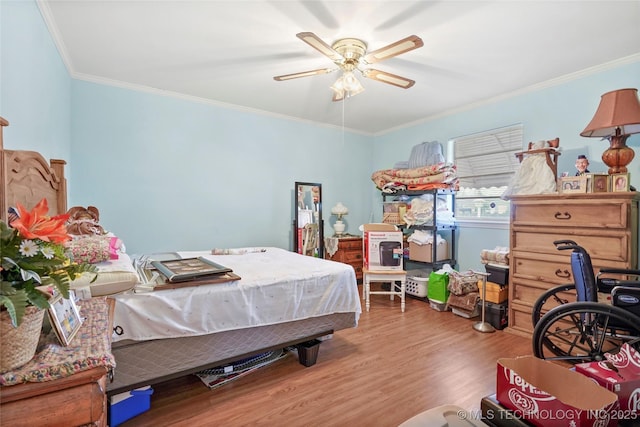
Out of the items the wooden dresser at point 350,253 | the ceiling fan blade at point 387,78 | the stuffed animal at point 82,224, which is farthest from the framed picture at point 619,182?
the stuffed animal at point 82,224

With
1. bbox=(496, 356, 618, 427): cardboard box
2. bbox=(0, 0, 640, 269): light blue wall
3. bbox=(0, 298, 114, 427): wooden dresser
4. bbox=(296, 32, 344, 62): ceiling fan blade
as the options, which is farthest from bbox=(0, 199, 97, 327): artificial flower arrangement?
bbox=(296, 32, 344, 62): ceiling fan blade

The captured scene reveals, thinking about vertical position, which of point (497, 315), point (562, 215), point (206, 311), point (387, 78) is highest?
point (387, 78)

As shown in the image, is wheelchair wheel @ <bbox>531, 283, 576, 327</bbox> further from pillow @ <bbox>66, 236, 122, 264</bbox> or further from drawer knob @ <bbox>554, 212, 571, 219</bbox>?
pillow @ <bbox>66, 236, 122, 264</bbox>

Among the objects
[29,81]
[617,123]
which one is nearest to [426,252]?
[617,123]

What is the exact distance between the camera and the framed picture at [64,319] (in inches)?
34.0

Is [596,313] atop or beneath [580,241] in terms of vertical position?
beneath

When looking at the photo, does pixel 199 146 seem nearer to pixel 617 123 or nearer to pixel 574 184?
pixel 574 184

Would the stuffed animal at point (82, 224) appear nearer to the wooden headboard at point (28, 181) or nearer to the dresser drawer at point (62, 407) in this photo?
the wooden headboard at point (28, 181)

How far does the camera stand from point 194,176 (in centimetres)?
367

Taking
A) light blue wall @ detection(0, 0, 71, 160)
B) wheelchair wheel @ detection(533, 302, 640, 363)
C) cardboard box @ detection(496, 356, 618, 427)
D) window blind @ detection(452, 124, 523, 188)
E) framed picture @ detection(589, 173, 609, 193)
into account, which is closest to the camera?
cardboard box @ detection(496, 356, 618, 427)

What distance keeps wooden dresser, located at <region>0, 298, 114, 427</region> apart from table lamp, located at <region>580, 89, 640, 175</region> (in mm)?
3366

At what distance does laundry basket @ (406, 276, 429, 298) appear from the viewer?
3.92m

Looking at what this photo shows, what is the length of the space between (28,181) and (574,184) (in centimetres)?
386

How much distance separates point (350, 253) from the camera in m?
4.50
